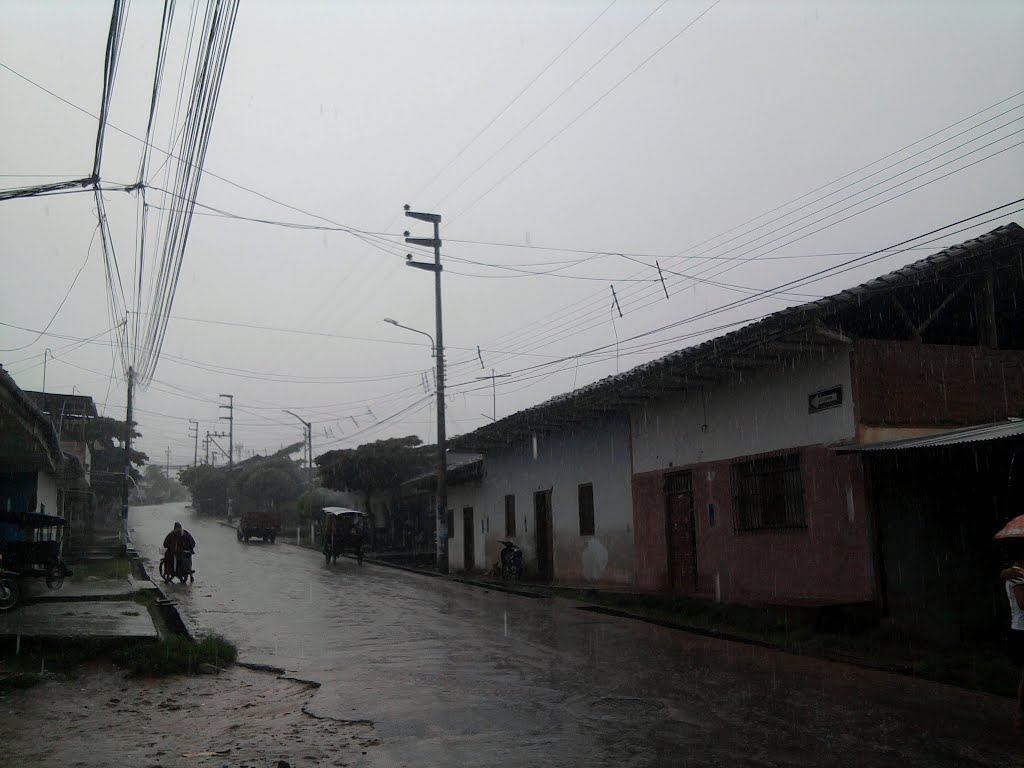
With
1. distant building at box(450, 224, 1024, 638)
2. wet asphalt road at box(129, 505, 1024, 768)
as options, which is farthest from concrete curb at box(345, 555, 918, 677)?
distant building at box(450, 224, 1024, 638)

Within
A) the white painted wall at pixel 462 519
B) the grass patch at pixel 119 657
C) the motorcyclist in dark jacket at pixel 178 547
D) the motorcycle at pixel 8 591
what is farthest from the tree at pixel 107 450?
the grass patch at pixel 119 657

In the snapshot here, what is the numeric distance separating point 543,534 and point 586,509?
118 inches

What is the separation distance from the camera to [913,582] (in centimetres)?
1277

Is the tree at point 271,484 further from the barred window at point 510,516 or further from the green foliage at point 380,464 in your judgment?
the barred window at point 510,516

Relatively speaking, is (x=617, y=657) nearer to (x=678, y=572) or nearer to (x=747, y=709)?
(x=747, y=709)

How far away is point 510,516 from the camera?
89.4ft

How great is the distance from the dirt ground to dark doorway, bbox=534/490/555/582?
1504cm

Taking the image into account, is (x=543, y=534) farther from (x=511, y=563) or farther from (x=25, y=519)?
(x=25, y=519)

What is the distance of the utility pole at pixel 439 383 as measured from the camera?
28250 millimetres

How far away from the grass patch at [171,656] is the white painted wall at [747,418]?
9.31 metres

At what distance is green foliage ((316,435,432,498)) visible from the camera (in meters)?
43.8

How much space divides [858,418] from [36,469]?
2163 centimetres

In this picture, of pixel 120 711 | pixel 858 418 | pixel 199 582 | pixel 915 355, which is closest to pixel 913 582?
pixel 858 418

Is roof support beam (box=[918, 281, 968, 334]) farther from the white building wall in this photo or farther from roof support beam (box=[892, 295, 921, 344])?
the white building wall
